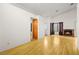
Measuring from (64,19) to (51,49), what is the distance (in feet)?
1.84

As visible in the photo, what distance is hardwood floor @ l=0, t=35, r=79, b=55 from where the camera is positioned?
1.81 m

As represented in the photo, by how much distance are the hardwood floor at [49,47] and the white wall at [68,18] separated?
211mm

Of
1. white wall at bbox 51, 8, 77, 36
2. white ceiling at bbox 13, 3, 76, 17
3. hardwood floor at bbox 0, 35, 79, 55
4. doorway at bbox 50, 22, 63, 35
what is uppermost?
white ceiling at bbox 13, 3, 76, 17

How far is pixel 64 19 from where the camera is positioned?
1.96m

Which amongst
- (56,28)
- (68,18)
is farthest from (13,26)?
(68,18)

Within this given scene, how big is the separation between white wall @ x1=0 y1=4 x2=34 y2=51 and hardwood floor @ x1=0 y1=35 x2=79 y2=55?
0.33ft

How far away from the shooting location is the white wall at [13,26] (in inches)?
69.5

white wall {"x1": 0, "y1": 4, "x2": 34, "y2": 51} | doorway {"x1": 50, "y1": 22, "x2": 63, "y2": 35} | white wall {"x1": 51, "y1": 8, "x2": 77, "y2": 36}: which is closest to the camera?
white wall {"x1": 0, "y1": 4, "x2": 34, "y2": 51}

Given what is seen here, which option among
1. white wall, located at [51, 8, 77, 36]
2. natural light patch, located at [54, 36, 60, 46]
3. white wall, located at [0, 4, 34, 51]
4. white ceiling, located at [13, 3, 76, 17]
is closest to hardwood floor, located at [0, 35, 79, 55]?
natural light patch, located at [54, 36, 60, 46]

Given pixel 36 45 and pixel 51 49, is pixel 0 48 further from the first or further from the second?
pixel 51 49

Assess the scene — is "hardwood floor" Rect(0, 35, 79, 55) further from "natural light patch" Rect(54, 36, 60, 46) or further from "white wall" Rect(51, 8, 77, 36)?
"white wall" Rect(51, 8, 77, 36)

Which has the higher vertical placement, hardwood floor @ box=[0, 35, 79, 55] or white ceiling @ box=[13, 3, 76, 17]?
white ceiling @ box=[13, 3, 76, 17]

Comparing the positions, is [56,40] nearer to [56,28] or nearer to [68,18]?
[56,28]

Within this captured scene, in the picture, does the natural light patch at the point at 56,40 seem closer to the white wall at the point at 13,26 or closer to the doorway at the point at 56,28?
the doorway at the point at 56,28
